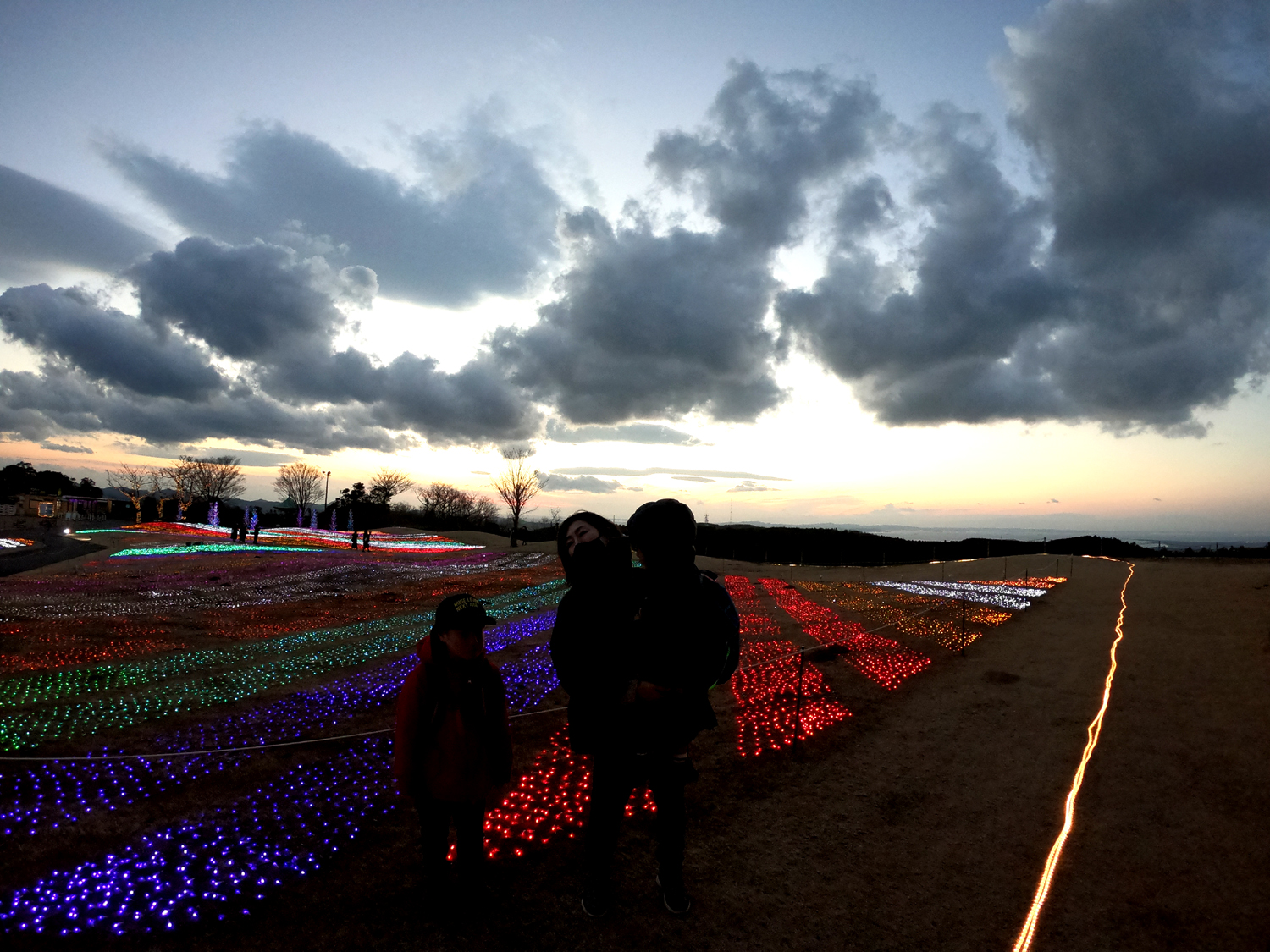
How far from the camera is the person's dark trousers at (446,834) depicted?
332 centimetres

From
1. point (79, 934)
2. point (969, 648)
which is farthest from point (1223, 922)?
point (969, 648)

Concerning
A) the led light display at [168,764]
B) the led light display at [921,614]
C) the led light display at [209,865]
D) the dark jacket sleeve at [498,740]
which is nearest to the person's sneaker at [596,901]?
the dark jacket sleeve at [498,740]

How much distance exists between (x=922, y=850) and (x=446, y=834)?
336 centimetres

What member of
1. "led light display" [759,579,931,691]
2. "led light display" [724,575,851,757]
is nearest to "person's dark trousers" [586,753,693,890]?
"led light display" [724,575,851,757]

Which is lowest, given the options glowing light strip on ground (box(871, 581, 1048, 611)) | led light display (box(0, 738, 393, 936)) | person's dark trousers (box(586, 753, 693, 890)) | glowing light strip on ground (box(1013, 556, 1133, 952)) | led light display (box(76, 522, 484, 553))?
led light display (box(76, 522, 484, 553))

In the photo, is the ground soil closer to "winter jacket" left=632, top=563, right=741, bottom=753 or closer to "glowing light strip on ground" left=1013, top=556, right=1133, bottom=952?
"glowing light strip on ground" left=1013, top=556, right=1133, bottom=952

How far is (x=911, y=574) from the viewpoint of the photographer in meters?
25.3

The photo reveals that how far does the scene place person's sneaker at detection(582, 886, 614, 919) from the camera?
11.1 feet

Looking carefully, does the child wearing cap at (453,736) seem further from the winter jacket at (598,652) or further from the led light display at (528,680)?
the led light display at (528,680)

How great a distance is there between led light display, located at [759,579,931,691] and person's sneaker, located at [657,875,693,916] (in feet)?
20.0

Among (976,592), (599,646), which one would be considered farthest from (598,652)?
(976,592)

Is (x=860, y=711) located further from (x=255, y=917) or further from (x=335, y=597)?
(x=335, y=597)

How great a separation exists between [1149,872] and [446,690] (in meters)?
4.83

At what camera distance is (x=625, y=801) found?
10.7 ft
